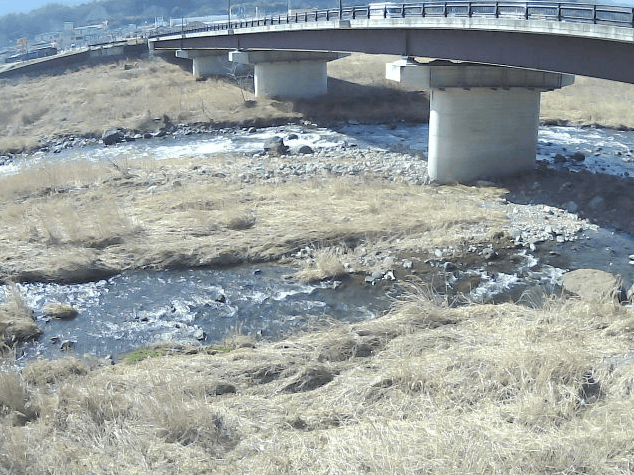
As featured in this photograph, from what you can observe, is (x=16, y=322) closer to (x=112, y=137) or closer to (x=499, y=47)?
(x=499, y=47)

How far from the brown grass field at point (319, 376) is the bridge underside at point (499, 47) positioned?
485 cm

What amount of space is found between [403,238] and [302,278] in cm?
382

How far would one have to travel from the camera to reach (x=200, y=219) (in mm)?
20438

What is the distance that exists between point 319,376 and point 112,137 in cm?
3304

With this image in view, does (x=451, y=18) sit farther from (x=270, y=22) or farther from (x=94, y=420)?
(x=270, y=22)

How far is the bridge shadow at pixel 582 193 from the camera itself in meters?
20.7

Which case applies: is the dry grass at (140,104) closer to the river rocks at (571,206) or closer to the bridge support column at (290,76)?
the bridge support column at (290,76)

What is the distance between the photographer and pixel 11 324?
14.0 metres

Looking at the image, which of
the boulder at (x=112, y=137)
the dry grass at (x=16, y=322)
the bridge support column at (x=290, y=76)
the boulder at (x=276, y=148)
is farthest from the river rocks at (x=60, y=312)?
the bridge support column at (x=290, y=76)

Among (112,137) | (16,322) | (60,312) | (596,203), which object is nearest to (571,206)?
(596,203)

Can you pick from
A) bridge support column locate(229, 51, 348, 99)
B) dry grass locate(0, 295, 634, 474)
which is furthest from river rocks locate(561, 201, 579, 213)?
bridge support column locate(229, 51, 348, 99)

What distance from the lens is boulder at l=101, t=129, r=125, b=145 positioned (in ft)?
130

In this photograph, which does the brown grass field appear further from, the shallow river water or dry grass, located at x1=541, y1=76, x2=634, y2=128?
dry grass, located at x1=541, y1=76, x2=634, y2=128

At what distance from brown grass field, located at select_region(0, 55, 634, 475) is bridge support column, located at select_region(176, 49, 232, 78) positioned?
138ft
